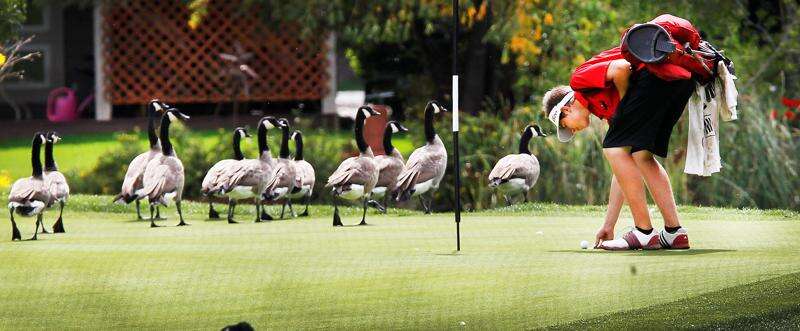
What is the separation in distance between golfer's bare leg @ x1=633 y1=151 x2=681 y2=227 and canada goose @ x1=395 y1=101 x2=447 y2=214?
236cm

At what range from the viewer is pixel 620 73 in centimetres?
783

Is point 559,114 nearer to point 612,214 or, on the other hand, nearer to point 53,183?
point 612,214

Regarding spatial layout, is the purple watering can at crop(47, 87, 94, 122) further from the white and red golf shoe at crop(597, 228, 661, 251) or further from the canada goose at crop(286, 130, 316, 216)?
the white and red golf shoe at crop(597, 228, 661, 251)

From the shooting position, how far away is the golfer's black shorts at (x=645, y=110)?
25.8 ft

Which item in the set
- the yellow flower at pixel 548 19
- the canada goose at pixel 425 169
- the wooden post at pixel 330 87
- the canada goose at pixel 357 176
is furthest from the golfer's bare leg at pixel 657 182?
the wooden post at pixel 330 87

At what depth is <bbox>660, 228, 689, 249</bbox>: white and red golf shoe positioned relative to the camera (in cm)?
810

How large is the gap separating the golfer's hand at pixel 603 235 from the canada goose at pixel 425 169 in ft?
6.58

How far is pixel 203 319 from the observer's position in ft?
20.5

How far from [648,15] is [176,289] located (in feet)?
33.4

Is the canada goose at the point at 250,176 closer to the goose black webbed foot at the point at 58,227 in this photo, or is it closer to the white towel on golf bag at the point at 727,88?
the goose black webbed foot at the point at 58,227

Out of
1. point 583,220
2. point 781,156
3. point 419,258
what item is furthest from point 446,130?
point 419,258

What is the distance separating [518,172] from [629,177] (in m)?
2.90

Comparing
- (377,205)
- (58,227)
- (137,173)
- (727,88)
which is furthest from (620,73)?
(58,227)

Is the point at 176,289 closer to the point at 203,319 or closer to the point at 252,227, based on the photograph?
the point at 203,319
